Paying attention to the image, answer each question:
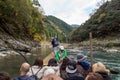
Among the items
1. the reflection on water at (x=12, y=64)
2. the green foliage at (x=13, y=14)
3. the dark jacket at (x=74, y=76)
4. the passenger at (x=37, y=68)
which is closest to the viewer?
the dark jacket at (x=74, y=76)

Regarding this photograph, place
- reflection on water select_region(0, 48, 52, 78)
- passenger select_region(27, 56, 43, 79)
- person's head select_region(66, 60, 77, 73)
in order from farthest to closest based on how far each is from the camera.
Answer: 1. reflection on water select_region(0, 48, 52, 78)
2. passenger select_region(27, 56, 43, 79)
3. person's head select_region(66, 60, 77, 73)

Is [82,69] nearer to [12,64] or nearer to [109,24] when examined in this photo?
[12,64]

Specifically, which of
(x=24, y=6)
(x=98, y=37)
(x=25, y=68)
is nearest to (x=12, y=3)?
(x=24, y=6)

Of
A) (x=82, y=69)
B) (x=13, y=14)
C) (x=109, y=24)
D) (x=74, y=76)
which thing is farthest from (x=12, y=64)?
(x=109, y=24)

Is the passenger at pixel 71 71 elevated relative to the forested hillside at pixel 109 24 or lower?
lower

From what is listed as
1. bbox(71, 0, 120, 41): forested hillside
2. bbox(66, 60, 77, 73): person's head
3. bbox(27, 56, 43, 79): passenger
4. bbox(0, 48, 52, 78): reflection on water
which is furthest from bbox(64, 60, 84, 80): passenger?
bbox(71, 0, 120, 41): forested hillside

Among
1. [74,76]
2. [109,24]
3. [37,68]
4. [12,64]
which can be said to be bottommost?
[12,64]

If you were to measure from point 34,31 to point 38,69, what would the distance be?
59.5 m

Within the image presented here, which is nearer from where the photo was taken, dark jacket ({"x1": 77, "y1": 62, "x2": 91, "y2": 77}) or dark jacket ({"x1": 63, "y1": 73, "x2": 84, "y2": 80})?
dark jacket ({"x1": 63, "y1": 73, "x2": 84, "y2": 80})

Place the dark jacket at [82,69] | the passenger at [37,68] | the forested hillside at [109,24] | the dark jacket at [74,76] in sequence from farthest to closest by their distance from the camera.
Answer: the forested hillside at [109,24], the dark jacket at [82,69], the passenger at [37,68], the dark jacket at [74,76]

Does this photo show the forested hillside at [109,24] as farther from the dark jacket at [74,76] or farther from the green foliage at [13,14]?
the dark jacket at [74,76]

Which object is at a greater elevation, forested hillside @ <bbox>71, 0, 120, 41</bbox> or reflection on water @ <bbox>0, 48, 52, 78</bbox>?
forested hillside @ <bbox>71, 0, 120, 41</bbox>

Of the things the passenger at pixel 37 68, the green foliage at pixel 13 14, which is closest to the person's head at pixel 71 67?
the passenger at pixel 37 68

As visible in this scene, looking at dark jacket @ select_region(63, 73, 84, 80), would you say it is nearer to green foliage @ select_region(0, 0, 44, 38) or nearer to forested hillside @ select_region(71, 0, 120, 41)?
green foliage @ select_region(0, 0, 44, 38)
